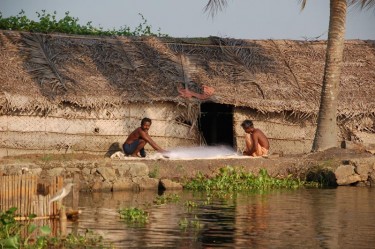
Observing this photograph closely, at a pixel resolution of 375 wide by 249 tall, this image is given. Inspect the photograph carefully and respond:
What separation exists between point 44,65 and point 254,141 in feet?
19.8

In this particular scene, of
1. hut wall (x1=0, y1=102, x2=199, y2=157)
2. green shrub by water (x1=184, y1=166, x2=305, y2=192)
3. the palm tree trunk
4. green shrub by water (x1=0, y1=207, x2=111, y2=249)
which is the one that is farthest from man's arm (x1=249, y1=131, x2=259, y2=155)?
green shrub by water (x1=0, y1=207, x2=111, y2=249)

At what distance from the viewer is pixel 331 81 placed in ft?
81.3

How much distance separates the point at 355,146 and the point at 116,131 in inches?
243

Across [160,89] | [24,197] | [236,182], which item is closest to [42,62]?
[160,89]

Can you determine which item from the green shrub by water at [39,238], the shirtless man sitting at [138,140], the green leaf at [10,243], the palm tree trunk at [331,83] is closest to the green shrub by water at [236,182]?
the shirtless man sitting at [138,140]

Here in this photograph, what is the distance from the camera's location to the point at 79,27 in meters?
30.5

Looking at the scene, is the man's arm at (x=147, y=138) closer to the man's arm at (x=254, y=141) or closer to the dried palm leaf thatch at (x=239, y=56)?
the man's arm at (x=254, y=141)

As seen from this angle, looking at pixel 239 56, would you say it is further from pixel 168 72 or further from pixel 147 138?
pixel 147 138

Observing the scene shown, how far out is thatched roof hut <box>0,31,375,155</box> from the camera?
24.7m

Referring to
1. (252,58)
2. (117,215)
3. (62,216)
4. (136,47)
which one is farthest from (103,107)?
(62,216)

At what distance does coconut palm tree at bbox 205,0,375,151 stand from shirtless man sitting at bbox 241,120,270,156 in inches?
59.3

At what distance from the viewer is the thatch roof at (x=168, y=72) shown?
2495 cm

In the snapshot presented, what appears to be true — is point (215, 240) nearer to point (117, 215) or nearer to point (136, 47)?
point (117, 215)

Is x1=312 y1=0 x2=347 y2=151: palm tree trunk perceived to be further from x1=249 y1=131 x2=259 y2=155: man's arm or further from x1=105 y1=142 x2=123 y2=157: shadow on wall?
x1=105 y1=142 x2=123 y2=157: shadow on wall
